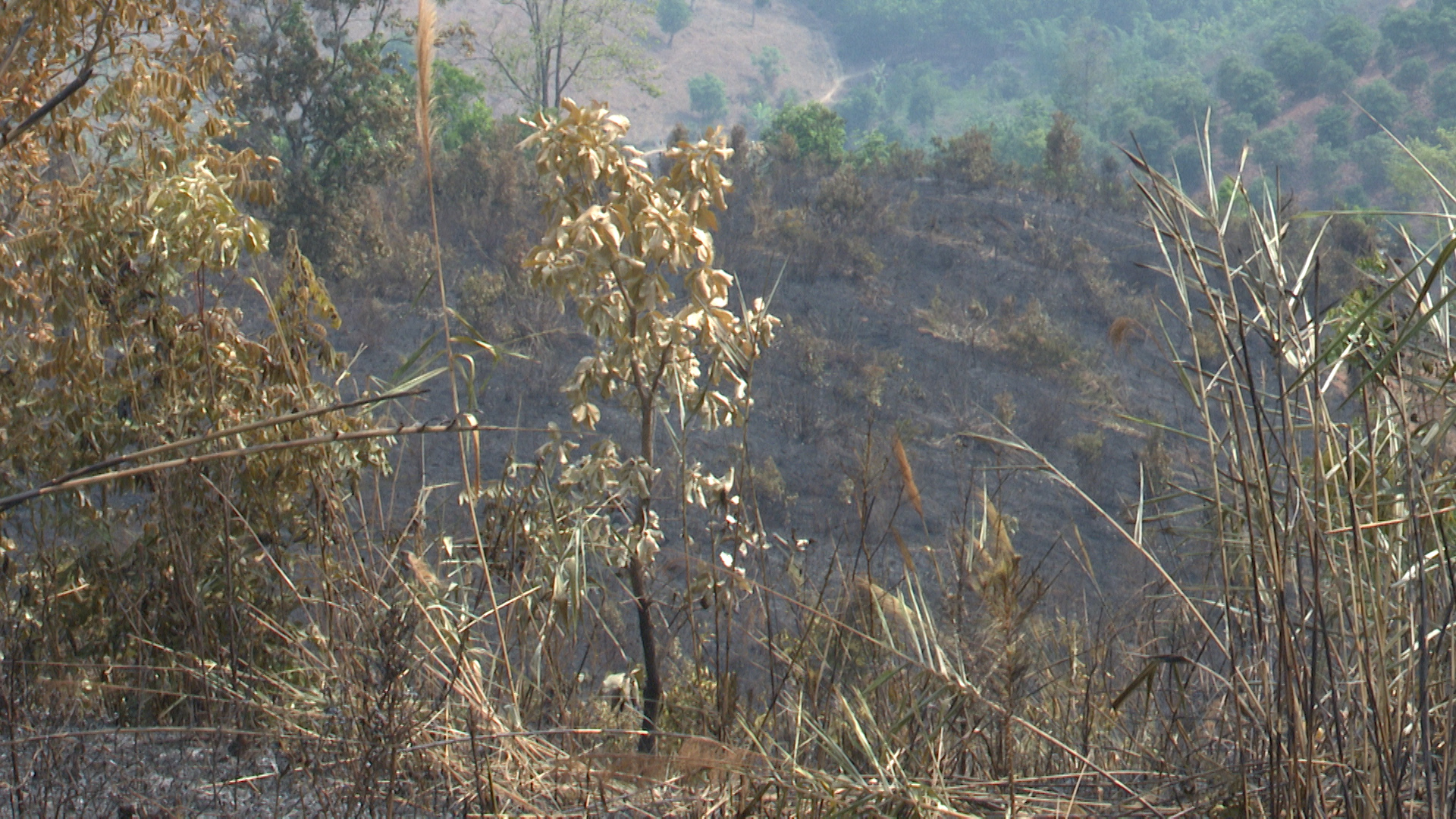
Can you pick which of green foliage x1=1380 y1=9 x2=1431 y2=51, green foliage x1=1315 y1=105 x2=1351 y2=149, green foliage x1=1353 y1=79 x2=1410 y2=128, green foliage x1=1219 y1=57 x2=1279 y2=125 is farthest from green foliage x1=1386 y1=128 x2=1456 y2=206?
green foliage x1=1380 y1=9 x2=1431 y2=51

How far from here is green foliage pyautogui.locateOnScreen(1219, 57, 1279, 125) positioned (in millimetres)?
49125

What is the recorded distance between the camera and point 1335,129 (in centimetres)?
4522

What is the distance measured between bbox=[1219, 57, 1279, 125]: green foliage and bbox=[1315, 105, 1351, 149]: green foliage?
3610mm

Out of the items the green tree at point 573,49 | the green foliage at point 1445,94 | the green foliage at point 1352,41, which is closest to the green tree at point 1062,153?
the green tree at point 573,49

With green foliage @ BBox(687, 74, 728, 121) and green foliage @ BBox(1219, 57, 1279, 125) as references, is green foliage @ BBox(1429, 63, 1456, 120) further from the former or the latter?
green foliage @ BBox(687, 74, 728, 121)

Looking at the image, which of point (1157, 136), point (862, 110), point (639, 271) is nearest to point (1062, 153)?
point (639, 271)

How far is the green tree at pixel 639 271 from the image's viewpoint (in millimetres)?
2309

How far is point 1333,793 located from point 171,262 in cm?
257

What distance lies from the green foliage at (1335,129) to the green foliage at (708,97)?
108 ft

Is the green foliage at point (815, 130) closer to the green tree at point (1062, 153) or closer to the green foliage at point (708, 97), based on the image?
the green tree at point (1062, 153)

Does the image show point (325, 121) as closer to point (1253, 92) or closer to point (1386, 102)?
point (1386, 102)

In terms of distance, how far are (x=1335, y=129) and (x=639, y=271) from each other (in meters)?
52.2

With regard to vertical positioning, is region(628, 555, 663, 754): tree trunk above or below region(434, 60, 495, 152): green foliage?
below

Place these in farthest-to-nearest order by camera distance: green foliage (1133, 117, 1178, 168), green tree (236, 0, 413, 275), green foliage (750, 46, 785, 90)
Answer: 1. green foliage (750, 46, 785, 90)
2. green foliage (1133, 117, 1178, 168)
3. green tree (236, 0, 413, 275)
